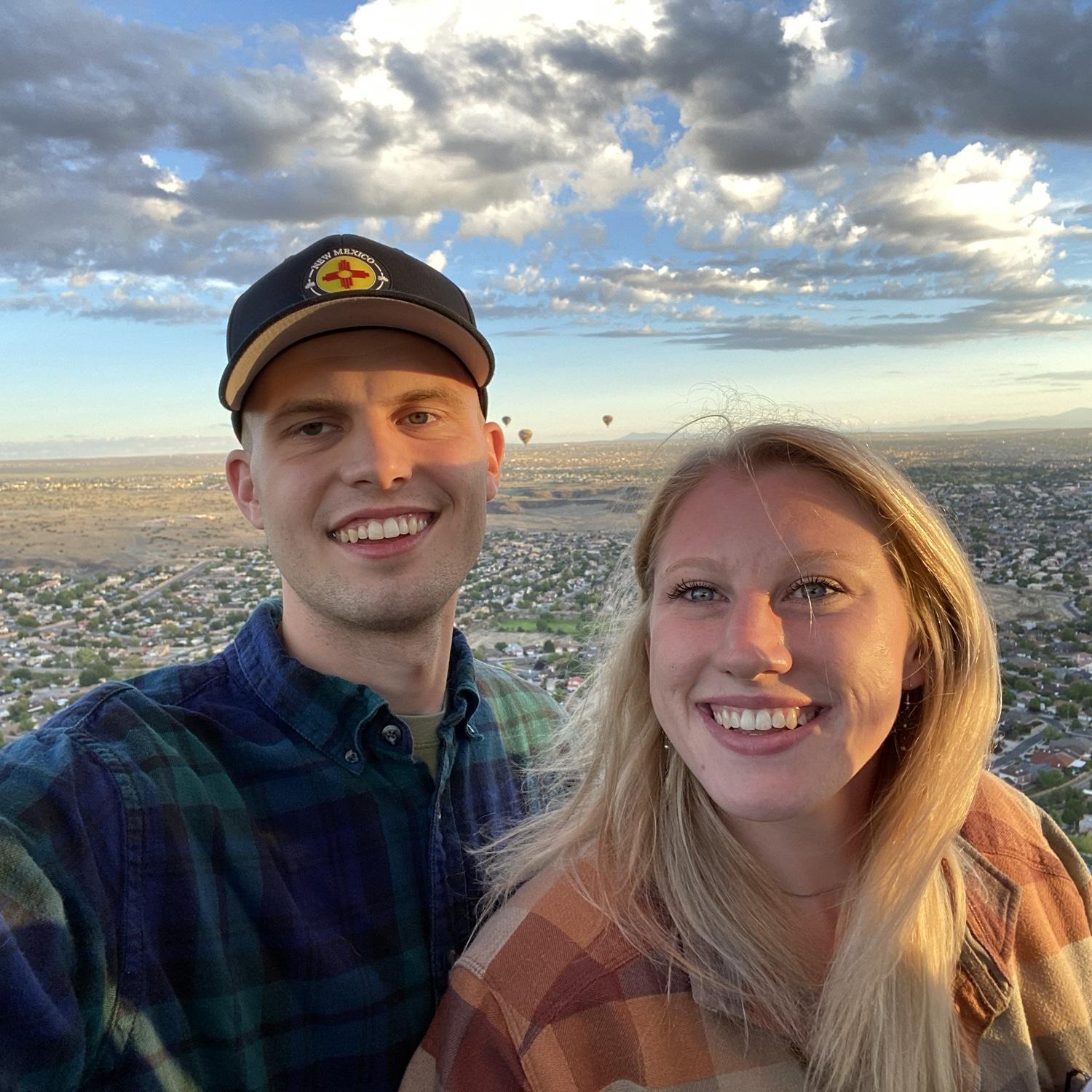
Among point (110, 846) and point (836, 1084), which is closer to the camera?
point (110, 846)

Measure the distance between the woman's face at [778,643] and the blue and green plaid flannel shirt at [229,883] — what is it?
688 millimetres

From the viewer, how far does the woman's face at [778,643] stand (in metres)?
1.81

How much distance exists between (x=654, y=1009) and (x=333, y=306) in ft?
5.58

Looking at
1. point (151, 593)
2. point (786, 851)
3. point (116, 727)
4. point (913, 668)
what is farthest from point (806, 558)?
point (151, 593)

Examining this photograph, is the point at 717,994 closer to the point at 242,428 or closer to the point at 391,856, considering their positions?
the point at 391,856

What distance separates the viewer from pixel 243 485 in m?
2.44

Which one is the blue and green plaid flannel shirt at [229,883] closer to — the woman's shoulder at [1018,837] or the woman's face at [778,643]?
the woman's face at [778,643]

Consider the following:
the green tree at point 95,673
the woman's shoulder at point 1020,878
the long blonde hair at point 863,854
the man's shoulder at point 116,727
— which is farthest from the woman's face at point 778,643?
the green tree at point 95,673

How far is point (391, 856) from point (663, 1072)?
71cm

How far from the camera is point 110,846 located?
167cm

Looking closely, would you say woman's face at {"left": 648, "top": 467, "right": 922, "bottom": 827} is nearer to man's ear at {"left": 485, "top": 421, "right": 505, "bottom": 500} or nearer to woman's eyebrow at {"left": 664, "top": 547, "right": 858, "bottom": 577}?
woman's eyebrow at {"left": 664, "top": 547, "right": 858, "bottom": 577}

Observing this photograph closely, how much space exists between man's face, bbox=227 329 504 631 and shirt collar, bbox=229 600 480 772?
167 millimetres

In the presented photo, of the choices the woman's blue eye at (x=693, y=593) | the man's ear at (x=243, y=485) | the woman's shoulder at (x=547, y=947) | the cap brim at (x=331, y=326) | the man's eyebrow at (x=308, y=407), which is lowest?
the woman's shoulder at (x=547, y=947)

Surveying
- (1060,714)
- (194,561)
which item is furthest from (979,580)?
(194,561)
